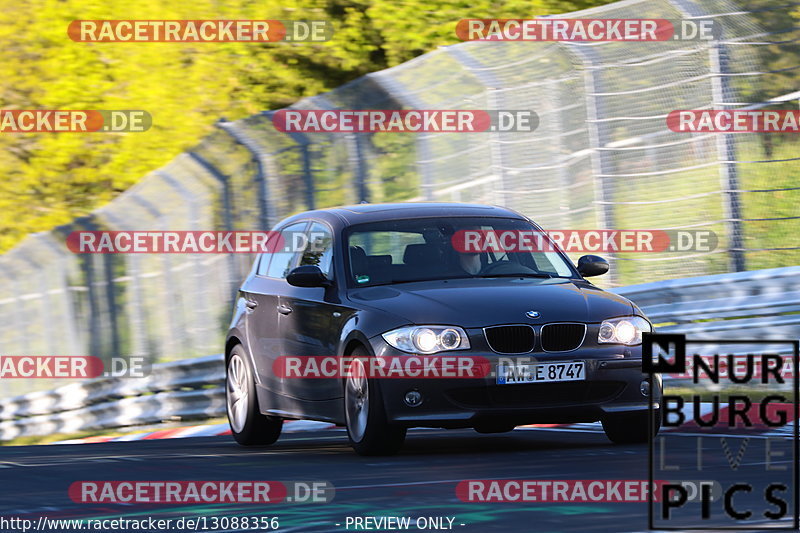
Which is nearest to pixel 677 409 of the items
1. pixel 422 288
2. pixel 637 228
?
pixel 422 288

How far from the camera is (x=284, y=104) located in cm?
2973

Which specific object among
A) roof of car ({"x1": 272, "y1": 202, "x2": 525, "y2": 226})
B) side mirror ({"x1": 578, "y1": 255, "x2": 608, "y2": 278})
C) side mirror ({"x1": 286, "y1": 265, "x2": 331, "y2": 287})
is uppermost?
roof of car ({"x1": 272, "y1": 202, "x2": 525, "y2": 226})

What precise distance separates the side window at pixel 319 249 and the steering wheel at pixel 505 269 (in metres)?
1.06

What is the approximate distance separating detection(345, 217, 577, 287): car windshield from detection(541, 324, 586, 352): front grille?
3.66 ft

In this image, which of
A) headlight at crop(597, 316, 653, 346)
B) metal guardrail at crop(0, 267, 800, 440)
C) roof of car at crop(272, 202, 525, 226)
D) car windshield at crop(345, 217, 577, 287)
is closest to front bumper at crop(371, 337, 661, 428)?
headlight at crop(597, 316, 653, 346)

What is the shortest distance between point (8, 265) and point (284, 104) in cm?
692

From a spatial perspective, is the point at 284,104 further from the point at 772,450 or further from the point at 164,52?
the point at 772,450

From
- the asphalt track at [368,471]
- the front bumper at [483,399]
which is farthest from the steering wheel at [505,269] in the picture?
the front bumper at [483,399]

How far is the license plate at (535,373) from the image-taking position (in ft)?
34.7

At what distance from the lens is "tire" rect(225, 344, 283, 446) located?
511 inches

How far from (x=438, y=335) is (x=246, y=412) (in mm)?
2892

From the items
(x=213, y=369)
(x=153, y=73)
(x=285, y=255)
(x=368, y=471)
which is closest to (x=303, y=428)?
(x=213, y=369)

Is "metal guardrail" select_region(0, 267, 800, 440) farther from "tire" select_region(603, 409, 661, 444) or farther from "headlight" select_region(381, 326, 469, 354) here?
"headlight" select_region(381, 326, 469, 354)

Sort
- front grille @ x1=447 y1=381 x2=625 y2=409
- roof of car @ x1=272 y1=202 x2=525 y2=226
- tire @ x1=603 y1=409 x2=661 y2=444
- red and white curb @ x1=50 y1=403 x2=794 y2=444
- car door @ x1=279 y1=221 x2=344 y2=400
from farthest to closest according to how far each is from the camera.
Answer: red and white curb @ x1=50 y1=403 x2=794 y2=444
roof of car @ x1=272 y1=202 x2=525 y2=226
car door @ x1=279 y1=221 x2=344 y2=400
tire @ x1=603 y1=409 x2=661 y2=444
front grille @ x1=447 y1=381 x2=625 y2=409
